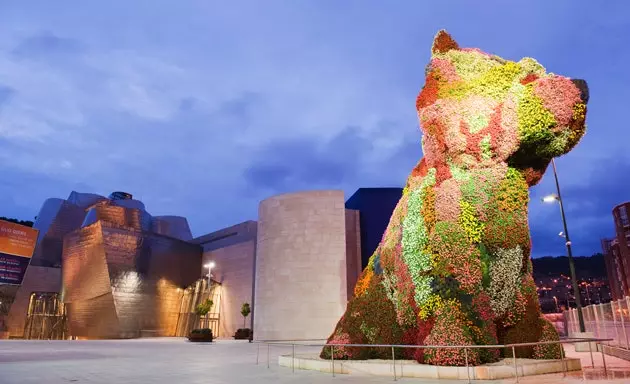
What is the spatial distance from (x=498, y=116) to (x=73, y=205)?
60.4 metres

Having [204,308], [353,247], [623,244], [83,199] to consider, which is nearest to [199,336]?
[204,308]

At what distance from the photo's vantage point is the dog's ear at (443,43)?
10.1 metres

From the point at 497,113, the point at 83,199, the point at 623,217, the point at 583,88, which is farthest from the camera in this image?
the point at 83,199

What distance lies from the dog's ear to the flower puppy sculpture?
70 cm

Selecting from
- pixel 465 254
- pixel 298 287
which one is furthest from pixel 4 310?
pixel 465 254

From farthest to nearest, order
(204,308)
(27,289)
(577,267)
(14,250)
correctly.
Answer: (577,267)
(27,289)
(14,250)
(204,308)

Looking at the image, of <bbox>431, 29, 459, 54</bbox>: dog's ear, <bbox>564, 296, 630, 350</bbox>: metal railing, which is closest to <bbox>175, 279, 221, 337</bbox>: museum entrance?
<bbox>564, 296, 630, 350</bbox>: metal railing

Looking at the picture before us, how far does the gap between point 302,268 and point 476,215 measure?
70.7 ft

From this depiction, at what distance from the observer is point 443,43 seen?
10.1 metres

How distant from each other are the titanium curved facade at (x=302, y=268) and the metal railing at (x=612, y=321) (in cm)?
1376

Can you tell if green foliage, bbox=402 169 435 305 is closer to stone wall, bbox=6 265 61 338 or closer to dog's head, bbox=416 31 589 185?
dog's head, bbox=416 31 589 185

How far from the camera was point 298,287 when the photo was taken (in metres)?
29.0

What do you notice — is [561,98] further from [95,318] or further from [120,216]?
[120,216]

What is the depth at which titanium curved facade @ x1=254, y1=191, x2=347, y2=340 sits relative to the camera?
2859 cm
